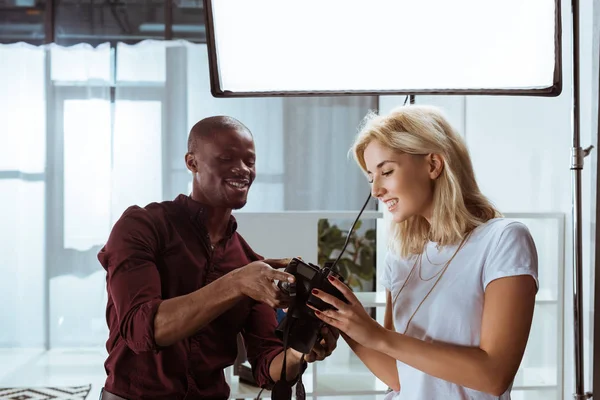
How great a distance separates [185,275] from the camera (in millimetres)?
1264

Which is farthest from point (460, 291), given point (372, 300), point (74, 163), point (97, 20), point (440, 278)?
point (97, 20)

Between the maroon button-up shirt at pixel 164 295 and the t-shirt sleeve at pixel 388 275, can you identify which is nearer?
the maroon button-up shirt at pixel 164 295

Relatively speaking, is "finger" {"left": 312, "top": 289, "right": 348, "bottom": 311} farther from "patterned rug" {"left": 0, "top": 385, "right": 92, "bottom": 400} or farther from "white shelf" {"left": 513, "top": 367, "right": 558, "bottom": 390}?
"patterned rug" {"left": 0, "top": 385, "right": 92, "bottom": 400}

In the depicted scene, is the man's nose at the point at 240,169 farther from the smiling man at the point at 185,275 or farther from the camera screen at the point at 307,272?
the camera screen at the point at 307,272

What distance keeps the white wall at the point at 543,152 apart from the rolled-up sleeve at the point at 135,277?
110 centimetres

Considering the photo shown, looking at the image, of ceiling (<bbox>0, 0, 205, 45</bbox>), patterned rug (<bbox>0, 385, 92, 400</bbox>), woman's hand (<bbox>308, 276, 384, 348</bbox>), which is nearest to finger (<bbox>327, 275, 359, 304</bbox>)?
woman's hand (<bbox>308, 276, 384, 348</bbox>)

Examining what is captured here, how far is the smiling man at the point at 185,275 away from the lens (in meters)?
1.18

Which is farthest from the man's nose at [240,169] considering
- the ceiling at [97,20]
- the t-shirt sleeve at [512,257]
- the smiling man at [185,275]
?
the ceiling at [97,20]

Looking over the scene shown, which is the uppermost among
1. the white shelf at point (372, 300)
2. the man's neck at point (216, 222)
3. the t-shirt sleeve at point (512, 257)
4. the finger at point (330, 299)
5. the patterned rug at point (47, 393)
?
the man's neck at point (216, 222)

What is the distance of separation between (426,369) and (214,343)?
408mm

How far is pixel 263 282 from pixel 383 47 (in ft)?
1.49

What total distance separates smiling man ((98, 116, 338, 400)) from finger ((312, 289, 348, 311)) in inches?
4.8

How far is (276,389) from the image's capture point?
1192 mm

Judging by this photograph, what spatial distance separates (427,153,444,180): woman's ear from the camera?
1232mm
